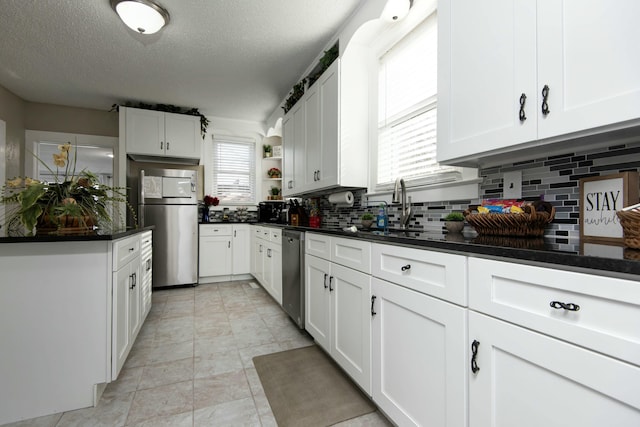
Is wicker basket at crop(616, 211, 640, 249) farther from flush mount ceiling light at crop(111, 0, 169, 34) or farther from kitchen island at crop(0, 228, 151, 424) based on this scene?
flush mount ceiling light at crop(111, 0, 169, 34)

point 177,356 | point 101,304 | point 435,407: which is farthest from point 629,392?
point 177,356

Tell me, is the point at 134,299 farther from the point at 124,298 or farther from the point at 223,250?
the point at 223,250

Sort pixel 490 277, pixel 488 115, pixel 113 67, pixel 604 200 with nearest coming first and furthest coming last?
pixel 490 277 < pixel 604 200 < pixel 488 115 < pixel 113 67

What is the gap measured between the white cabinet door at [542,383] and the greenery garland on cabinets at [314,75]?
8.14 feet

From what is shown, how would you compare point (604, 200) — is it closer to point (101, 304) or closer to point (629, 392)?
point (629, 392)

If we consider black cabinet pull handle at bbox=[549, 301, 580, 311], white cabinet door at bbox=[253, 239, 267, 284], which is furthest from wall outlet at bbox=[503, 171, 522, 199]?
white cabinet door at bbox=[253, 239, 267, 284]

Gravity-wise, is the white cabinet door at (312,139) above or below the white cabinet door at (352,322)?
above

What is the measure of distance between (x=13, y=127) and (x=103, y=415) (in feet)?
13.9

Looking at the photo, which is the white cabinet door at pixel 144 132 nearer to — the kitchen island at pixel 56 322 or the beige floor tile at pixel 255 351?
the kitchen island at pixel 56 322

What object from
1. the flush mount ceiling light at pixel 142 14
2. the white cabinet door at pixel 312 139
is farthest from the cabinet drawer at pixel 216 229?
the flush mount ceiling light at pixel 142 14

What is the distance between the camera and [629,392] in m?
0.62

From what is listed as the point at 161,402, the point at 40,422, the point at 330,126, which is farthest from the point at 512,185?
the point at 40,422

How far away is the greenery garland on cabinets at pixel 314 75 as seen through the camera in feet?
8.77

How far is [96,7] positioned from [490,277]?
10.4 feet
